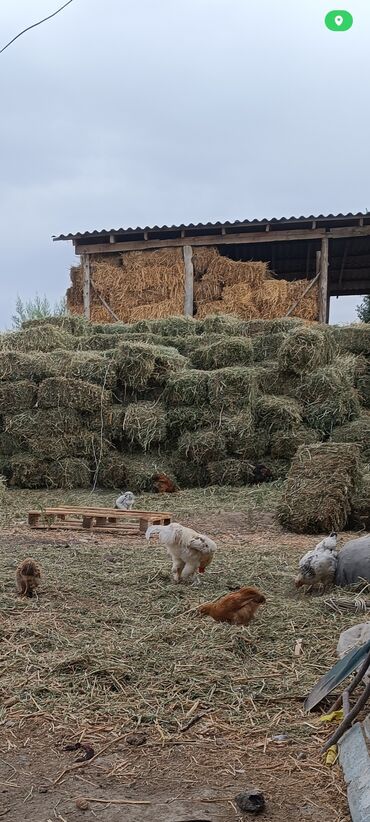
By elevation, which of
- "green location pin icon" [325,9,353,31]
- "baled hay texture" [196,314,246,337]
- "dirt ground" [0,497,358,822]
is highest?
"green location pin icon" [325,9,353,31]

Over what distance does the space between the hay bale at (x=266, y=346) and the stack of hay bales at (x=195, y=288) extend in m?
3.18

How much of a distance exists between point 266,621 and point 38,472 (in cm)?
748

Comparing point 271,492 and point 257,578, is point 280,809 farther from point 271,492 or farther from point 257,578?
point 271,492

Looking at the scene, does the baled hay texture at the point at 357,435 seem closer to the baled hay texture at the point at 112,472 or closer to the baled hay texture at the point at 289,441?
the baled hay texture at the point at 289,441

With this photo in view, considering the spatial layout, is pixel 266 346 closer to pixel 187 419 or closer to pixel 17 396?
pixel 187 419

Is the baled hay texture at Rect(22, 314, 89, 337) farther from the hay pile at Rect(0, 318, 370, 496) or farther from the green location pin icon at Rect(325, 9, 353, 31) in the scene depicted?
the green location pin icon at Rect(325, 9, 353, 31)

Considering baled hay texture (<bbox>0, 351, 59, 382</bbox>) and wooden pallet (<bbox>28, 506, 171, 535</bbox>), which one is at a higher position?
baled hay texture (<bbox>0, 351, 59, 382</bbox>)

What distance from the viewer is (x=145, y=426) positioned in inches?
458

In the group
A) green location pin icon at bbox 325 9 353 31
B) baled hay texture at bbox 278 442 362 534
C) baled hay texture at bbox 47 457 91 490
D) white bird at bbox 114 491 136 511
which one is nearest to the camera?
green location pin icon at bbox 325 9 353 31

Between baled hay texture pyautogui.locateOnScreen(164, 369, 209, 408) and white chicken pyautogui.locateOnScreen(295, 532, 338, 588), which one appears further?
baled hay texture pyautogui.locateOnScreen(164, 369, 209, 408)

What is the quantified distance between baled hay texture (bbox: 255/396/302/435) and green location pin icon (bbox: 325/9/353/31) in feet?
26.7

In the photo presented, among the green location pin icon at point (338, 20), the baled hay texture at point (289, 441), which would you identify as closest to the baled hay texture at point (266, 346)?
the baled hay texture at point (289, 441)

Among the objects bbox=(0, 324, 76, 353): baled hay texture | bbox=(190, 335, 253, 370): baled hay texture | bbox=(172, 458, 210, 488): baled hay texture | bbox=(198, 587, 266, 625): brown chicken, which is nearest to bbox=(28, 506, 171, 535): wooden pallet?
bbox=(172, 458, 210, 488): baled hay texture

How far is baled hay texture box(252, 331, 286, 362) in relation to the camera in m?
12.8
